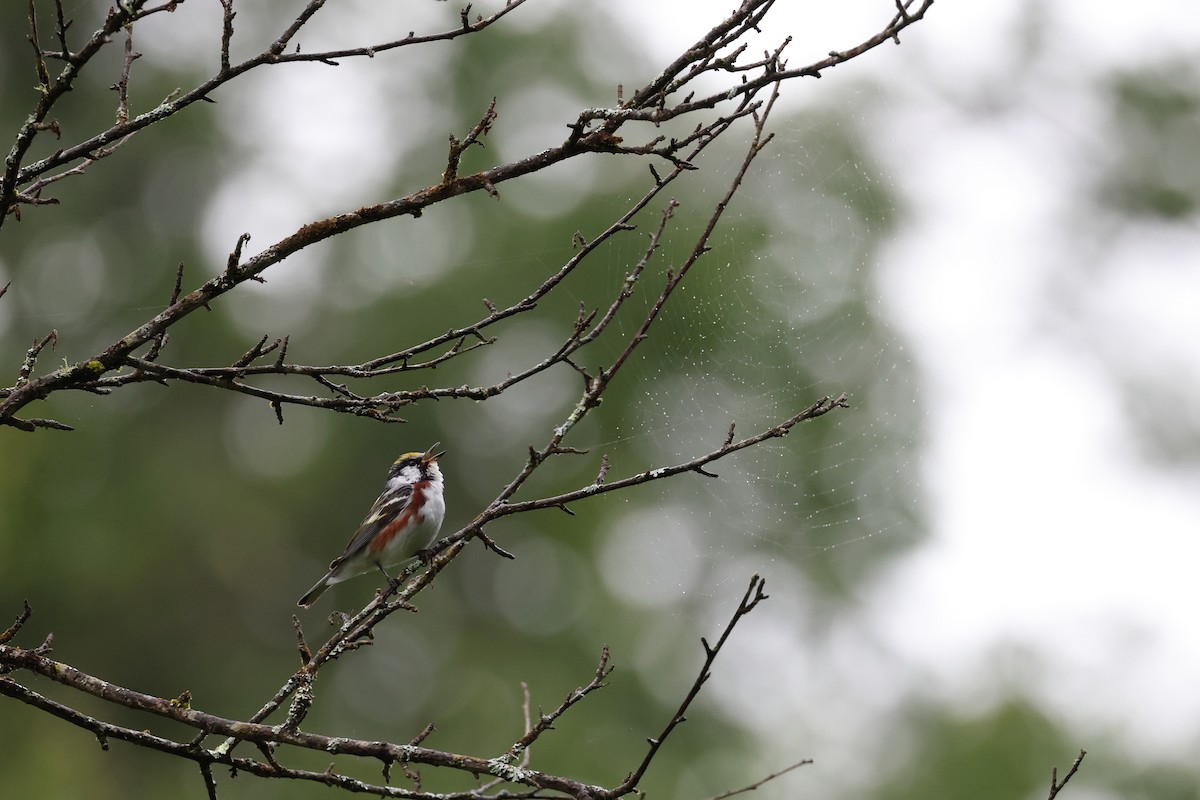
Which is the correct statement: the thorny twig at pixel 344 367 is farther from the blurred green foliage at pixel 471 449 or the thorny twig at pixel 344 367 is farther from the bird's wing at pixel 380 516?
the blurred green foliage at pixel 471 449

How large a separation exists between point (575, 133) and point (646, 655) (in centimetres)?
891

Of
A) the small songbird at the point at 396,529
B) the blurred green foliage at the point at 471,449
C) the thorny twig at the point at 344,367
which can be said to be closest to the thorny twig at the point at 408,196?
the thorny twig at the point at 344,367

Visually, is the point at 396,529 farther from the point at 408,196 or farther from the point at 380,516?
the point at 408,196

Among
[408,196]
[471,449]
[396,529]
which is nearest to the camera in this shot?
[408,196]

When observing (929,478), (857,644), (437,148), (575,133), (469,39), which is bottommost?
(575,133)

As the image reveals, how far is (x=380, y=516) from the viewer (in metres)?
4.94

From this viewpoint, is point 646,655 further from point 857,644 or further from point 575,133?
point 575,133

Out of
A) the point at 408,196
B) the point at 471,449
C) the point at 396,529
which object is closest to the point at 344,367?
the point at 408,196

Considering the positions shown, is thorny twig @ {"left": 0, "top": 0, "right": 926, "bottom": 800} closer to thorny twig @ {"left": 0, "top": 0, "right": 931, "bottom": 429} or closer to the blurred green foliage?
thorny twig @ {"left": 0, "top": 0, "right": 931, "bottom": 429}

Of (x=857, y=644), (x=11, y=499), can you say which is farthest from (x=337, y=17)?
(x=857, y=644)

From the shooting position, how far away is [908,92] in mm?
11562

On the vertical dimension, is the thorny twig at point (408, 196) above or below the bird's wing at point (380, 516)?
below

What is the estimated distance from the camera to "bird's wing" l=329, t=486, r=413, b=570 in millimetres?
4771

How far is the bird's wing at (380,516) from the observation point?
4771 millimetres
